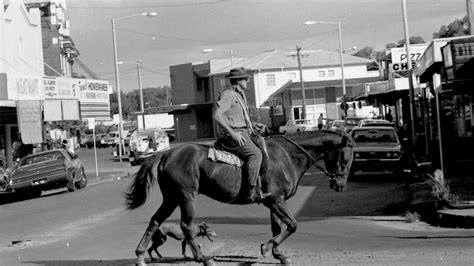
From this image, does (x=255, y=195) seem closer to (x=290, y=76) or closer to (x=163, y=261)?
(x=163, y=261)

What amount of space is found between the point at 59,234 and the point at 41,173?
42.8 ft

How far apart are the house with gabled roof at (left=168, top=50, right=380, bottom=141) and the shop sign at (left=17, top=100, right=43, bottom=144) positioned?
3196 centimetres

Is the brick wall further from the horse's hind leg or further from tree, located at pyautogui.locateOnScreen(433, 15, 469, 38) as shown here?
the horse's hind leg

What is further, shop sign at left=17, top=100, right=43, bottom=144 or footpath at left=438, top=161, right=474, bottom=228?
shop sign at left=17, top=100, right=43, bottom=144

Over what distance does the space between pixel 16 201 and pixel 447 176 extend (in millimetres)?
15072

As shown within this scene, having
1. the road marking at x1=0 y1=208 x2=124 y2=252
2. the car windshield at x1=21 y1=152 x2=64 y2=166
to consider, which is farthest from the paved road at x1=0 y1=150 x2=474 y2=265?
the car windshield at x1=21 y1=152 x2=64 y2=166

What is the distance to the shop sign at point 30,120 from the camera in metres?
37.9

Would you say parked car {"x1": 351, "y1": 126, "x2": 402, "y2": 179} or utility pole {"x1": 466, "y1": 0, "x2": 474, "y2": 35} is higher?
utility pole {"x1": 466, "y1": 0, "x2": 474, "y2": 35}

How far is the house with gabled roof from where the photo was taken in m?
79.4

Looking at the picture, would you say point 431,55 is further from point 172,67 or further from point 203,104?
point 172,67

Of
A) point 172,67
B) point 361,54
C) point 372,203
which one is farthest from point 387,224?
point 361,54

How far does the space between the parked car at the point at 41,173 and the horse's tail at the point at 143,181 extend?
61.4ft

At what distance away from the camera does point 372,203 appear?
19453 mm

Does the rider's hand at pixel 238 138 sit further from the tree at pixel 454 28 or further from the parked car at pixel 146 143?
the tree at pixel 454 28
